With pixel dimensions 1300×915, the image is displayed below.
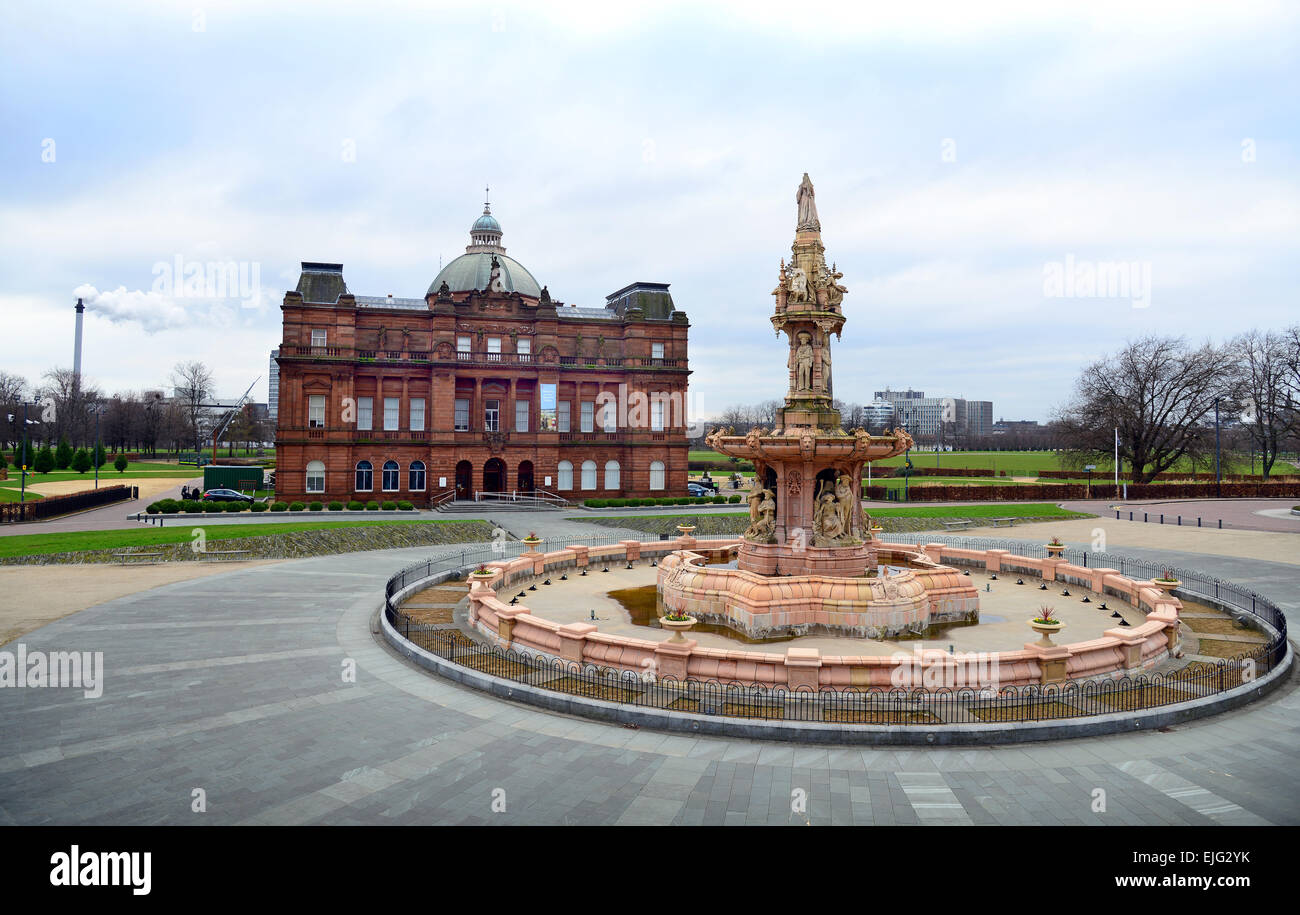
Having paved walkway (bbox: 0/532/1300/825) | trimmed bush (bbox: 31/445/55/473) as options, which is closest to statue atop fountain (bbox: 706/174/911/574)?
paved walkway (bbox: 0/532/1300/825)

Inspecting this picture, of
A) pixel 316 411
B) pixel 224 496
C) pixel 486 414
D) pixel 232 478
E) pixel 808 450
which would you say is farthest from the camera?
pixel 486 414

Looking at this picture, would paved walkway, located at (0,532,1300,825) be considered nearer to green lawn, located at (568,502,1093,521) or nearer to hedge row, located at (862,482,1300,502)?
green lawn, located at (568,502,1093,521)

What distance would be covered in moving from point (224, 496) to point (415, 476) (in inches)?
530

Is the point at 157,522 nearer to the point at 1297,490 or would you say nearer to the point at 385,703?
the point at 385,703

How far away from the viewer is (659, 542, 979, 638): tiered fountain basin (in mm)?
18938

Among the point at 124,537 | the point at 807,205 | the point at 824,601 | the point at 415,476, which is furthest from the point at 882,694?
the point at 415,476

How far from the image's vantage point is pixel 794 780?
10781mm

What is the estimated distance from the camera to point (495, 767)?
1119cm

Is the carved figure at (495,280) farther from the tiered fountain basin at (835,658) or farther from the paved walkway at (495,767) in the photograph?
the paved walkway at (495,767)

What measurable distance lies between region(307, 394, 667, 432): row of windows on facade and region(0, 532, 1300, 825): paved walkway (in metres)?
43.6

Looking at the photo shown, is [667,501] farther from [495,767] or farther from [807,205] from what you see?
[495,767]

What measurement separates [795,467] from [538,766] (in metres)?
13.3

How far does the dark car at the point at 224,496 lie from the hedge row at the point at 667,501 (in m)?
24.9
